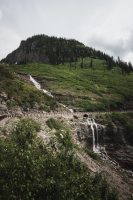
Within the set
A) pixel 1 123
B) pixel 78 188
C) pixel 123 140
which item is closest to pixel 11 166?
pixel 78 188

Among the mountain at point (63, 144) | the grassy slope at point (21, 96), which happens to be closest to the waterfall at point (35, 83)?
the mountain at point (63, 144)

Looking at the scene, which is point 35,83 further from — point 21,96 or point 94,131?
point 94,131

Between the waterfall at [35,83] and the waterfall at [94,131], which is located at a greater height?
the waterfall at [35,83]

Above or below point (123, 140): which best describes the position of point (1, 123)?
above

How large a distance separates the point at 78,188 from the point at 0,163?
36.8 feet

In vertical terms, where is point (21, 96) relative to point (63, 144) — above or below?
above

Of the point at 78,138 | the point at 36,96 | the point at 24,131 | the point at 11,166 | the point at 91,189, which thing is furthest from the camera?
the point at 36,96

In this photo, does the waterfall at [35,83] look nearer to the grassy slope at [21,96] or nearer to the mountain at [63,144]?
the mountain at [63,144]

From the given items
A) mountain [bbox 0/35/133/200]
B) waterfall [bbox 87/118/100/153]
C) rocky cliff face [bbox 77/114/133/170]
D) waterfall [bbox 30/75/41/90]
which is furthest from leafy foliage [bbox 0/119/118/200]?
waterfall [bbox 30/75/41/90]

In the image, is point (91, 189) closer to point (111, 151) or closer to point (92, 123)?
point (111, 151)

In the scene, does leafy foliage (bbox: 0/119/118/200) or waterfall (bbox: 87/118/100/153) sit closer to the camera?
leafy foliage (bbox: 0/119/118/200)

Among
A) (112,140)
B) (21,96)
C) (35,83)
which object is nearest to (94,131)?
(112,140)

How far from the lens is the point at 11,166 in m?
52.0

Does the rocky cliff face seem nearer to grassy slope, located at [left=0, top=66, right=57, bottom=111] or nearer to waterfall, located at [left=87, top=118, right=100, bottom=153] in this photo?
waterfall, located at [left=87, top=118, right=100, bottom=153]
